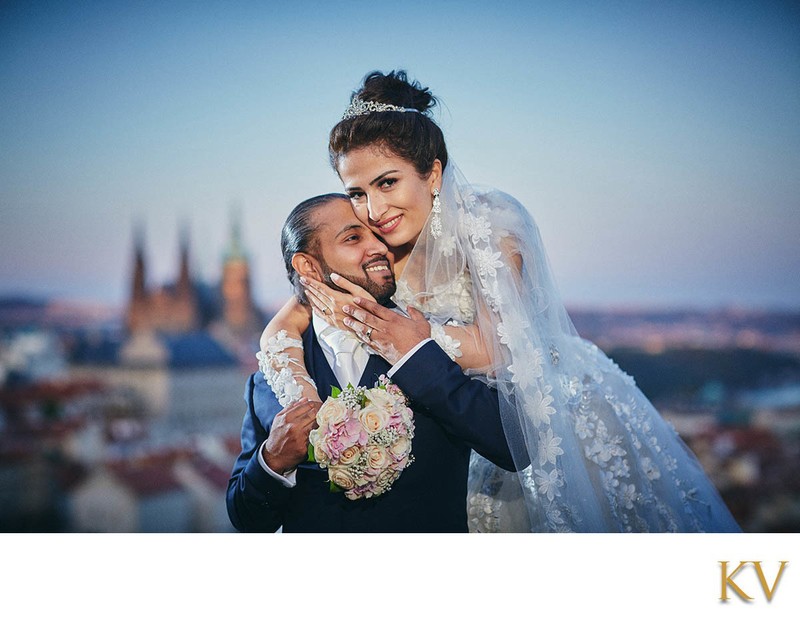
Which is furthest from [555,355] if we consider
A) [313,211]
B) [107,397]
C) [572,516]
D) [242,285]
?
[107,397]

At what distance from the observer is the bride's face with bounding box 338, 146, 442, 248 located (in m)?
2.10

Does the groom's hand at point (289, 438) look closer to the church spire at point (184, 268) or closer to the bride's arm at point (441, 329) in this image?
the bride's arm at point (441, 329)

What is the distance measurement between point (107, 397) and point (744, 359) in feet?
12.5

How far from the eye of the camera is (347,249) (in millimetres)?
2039

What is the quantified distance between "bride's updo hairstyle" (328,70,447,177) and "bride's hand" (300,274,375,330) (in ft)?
1.32

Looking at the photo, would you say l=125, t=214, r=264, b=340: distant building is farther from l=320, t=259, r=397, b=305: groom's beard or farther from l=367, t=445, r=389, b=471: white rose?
l=367, t=445, r=389, b=471: white rose

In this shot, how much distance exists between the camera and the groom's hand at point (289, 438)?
1.85m

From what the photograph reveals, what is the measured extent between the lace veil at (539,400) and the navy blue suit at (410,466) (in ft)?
0.48

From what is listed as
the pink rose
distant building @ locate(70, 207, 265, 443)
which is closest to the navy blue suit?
the pink rose

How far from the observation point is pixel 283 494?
1.92 metres
